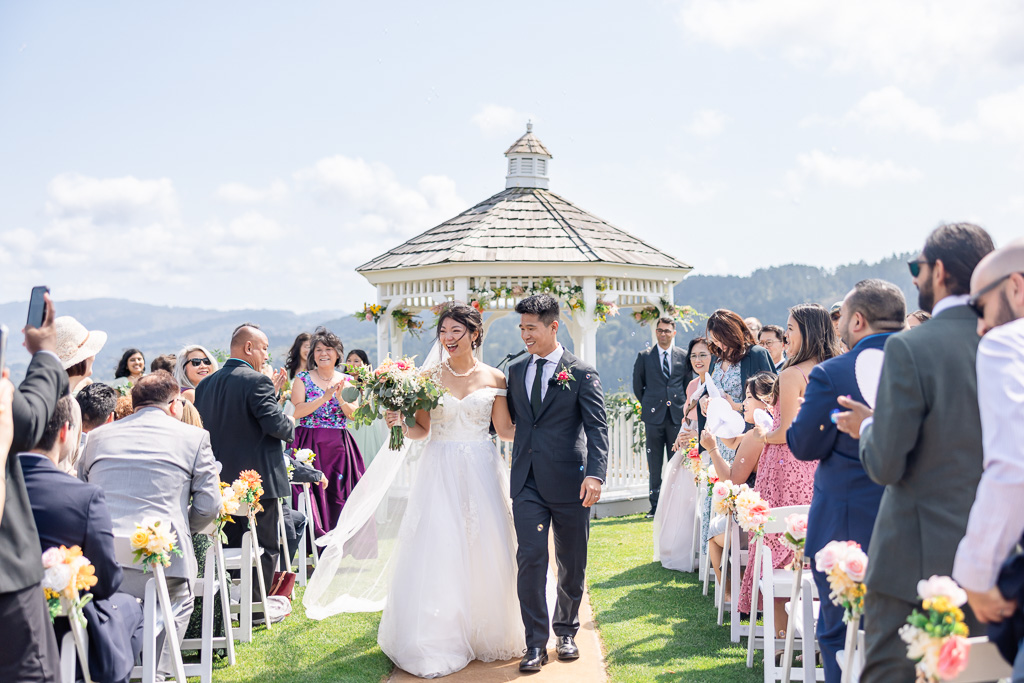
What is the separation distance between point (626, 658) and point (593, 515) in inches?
257

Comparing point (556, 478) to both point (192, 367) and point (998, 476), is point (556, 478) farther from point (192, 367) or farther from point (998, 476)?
point (192, 367)

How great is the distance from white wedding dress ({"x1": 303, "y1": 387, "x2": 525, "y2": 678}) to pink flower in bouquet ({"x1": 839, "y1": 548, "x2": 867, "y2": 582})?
298 centimetres

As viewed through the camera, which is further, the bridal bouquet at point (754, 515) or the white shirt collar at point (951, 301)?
the bridal bouquet at point (754, 515)

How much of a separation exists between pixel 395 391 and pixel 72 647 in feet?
8.22

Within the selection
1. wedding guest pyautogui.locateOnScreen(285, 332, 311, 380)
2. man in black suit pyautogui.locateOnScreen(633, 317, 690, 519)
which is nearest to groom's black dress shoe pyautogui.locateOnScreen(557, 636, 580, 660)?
wedding guest pyautogui.locateOnScreen(285, 332, 311, 380)

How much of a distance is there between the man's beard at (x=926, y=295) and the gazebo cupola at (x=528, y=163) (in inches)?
456

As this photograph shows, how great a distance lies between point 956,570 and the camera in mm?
2387

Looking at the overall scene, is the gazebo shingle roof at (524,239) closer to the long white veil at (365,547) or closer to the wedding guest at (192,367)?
the wedding guest at (192,367)

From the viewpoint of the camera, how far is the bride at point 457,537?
18.0 feet

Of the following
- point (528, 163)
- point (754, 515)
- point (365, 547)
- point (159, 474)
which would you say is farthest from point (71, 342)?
point (528, 163)

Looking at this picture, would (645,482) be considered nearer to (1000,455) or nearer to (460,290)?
(460,290)

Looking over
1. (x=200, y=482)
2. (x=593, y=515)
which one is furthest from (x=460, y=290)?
(x=200, y=482)

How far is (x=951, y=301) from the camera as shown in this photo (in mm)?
2871

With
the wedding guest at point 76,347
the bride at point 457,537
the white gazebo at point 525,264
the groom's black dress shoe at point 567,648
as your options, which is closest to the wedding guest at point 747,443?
the bride at point 457,537
